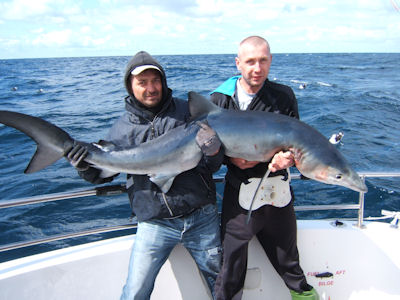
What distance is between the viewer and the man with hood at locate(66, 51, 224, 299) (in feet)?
8.38

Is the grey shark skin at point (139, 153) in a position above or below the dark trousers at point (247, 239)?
above

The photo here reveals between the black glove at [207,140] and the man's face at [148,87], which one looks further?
the man's face at [148,87]

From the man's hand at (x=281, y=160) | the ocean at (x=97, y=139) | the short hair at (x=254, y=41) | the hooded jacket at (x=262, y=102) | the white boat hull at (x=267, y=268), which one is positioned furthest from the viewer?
the ocean at (x=97, y=139)

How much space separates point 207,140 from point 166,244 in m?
0.99

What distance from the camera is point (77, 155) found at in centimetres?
247

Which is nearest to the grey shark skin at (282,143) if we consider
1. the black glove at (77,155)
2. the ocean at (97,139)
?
the black glove at (77,155)

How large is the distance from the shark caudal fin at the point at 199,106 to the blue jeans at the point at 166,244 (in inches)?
31.9

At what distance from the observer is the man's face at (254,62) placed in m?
2.49

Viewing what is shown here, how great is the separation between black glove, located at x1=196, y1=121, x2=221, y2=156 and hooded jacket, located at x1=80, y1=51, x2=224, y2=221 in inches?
8.4

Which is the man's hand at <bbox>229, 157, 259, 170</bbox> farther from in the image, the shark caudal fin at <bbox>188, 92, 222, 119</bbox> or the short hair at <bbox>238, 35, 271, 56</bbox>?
the short hair at <bbox>238, 35, 271, 56</bbox>

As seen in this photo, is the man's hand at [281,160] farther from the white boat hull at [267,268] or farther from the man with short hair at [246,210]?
the white boat hull at [267,268]

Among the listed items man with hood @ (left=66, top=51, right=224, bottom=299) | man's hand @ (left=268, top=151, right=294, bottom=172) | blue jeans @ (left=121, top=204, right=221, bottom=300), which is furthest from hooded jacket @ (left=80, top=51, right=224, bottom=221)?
man's hand @ (left=268, top=151, right=294, bottom=172)

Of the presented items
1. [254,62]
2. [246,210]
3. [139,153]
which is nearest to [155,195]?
[139,153]

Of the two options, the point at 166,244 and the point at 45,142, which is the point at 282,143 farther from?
the point at 45,142
